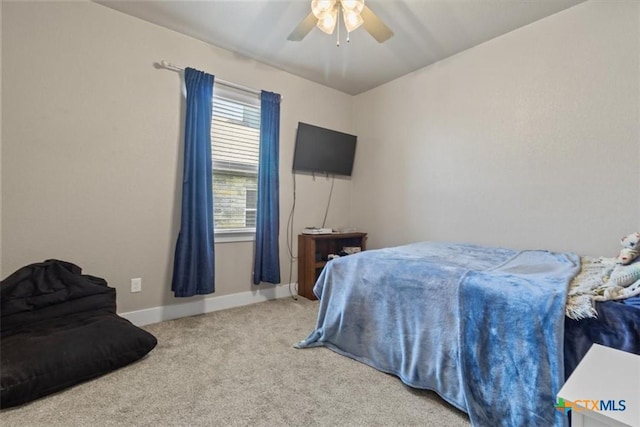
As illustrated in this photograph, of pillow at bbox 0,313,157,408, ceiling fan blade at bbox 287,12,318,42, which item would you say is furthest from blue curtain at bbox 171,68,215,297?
ceiling fan blade at bbox 287,12,318,42

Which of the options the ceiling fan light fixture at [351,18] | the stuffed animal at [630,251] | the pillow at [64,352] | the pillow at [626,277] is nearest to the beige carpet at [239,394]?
the pillow at [64,352]

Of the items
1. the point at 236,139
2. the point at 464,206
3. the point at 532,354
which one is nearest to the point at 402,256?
the point at 532,354

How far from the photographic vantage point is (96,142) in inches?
92.4

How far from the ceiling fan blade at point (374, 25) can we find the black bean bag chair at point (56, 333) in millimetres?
2553

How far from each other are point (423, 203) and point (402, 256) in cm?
143

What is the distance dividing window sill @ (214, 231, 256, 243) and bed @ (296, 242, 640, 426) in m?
1.24

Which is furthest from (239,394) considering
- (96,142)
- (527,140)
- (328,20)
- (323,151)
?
(527,140)

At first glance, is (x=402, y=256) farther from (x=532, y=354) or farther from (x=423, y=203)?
(x=423, y=203)

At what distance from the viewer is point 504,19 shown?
8.15 feet

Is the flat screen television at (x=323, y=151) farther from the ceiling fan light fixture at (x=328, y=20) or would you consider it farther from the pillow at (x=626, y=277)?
the pillow at (x=626, y=277)

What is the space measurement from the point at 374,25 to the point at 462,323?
1934 millimetres

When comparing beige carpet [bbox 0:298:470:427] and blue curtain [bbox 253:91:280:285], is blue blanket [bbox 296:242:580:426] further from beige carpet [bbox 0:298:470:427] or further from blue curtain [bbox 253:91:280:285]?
blue curtain [bbox 253:91:280:285]

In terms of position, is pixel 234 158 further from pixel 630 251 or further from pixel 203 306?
pixel 630 251

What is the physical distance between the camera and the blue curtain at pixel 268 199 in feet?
10.3
